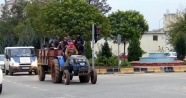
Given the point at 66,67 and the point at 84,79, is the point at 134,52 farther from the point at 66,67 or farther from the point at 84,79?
the point at 66,67

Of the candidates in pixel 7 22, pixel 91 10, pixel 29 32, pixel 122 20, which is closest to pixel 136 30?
pixel 122 20

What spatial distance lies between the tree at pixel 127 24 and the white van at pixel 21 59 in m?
36.6

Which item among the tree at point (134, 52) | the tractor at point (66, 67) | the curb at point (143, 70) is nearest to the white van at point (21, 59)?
the curb at point (143, 70)

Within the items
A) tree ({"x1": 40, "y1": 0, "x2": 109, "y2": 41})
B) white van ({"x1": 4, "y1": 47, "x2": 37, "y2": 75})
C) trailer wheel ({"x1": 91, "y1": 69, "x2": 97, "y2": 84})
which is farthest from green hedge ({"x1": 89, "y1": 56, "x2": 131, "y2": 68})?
trailer wheel ({"x1": 91, "y1": 69, "x2": 97, "y2": 84})

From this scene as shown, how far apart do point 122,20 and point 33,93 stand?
58.3m

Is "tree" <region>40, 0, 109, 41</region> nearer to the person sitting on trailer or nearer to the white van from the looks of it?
the white van

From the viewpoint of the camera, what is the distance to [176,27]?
76.1 m

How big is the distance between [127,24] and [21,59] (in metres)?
40.2

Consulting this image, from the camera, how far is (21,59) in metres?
38.9

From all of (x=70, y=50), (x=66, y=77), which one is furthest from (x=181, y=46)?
(x=66, y=77)

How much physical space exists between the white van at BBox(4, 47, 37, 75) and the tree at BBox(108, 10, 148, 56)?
36581 mm

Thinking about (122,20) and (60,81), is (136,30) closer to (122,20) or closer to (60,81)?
(122,20)

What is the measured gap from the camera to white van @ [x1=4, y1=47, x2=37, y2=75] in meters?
38.9

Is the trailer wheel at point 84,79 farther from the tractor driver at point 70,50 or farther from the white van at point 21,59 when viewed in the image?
the white van at point 21,59
